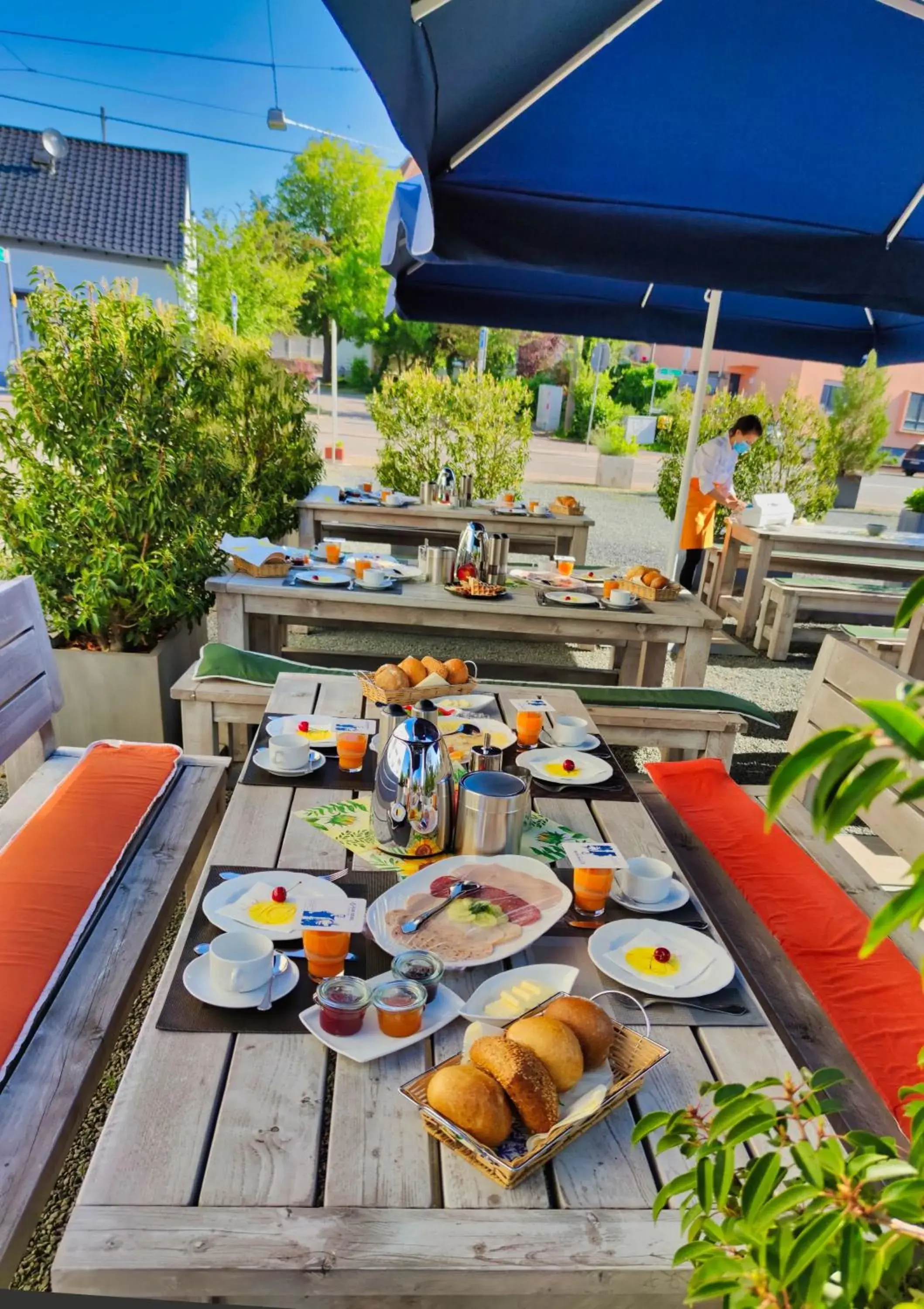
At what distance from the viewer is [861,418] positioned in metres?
16.6

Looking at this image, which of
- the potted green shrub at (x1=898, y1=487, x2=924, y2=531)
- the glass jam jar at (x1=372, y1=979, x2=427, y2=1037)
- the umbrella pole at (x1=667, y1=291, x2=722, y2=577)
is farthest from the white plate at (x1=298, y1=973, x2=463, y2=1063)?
the potted green shrub at (x1=898, y1=487, x2=924, y2=531)

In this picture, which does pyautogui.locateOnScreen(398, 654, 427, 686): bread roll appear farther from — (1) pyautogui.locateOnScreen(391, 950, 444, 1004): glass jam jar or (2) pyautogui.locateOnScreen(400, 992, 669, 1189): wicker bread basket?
(2) pyautogui.locateOnScreen(400, 992, 669, 1189): wicker bread basket

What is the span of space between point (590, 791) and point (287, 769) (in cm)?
79

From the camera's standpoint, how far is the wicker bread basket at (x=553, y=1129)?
3.54 feet

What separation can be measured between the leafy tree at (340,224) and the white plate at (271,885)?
2932cm

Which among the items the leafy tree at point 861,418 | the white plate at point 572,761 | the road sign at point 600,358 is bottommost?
the white plate at point 572,761

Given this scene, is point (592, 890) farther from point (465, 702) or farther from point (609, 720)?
point (609, 720)

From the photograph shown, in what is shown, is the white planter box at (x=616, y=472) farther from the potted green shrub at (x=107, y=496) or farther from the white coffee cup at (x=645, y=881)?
the white coffee cup at (x=645, y=881)

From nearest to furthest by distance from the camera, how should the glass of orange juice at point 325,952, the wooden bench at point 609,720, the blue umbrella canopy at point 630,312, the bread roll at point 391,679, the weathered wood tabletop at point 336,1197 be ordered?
the weathered wood tabletop at point 336,1197 → the glass of orange juice at point 325,952 → the bread roll at point 391,679 → the wooden bench at point 609,720 → the blue umbrella canopy at point 630,312

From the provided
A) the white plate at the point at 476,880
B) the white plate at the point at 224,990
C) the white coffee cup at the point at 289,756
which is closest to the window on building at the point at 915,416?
the white coffee cup at the point at 289,756

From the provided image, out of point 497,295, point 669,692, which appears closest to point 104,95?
point 497,295

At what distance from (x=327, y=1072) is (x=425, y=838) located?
0.64m

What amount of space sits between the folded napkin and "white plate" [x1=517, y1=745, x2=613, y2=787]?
0.65 metres

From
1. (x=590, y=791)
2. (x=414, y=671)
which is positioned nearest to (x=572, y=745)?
(x=590, y=791)
